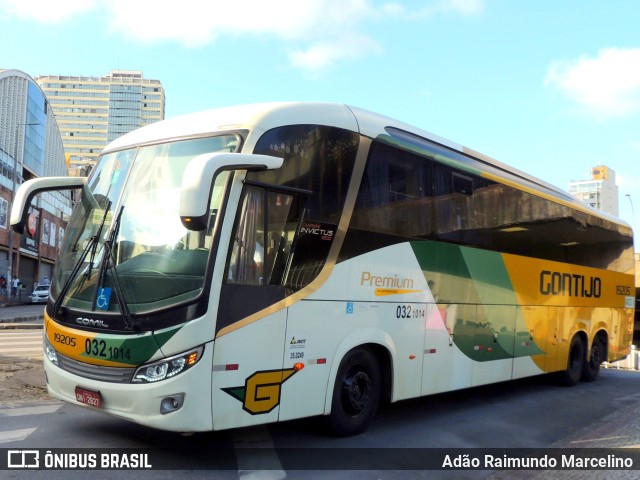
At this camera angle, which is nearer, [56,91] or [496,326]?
[496,326]

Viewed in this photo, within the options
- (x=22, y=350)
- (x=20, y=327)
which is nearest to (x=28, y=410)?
(x=22, y=350)

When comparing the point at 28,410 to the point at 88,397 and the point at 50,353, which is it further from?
the point at 88,397

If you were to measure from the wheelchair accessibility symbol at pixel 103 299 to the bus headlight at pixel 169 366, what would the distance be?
2.41 ft

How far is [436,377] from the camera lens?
813cm

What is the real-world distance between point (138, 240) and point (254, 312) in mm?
1295

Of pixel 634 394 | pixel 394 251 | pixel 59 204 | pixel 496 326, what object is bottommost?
pixel 634 394

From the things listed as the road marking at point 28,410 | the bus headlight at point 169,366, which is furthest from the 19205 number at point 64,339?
the road marking at point 28,410

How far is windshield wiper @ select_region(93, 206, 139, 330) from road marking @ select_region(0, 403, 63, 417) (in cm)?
249

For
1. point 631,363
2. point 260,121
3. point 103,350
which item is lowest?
point 631,363

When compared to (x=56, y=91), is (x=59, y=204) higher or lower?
lower

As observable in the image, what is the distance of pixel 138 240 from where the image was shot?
5.63 meters

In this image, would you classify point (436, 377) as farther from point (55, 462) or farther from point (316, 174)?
point (55, 462)

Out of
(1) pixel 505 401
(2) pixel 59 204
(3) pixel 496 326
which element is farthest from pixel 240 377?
(2) pixel 59 204

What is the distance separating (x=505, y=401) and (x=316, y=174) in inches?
237
